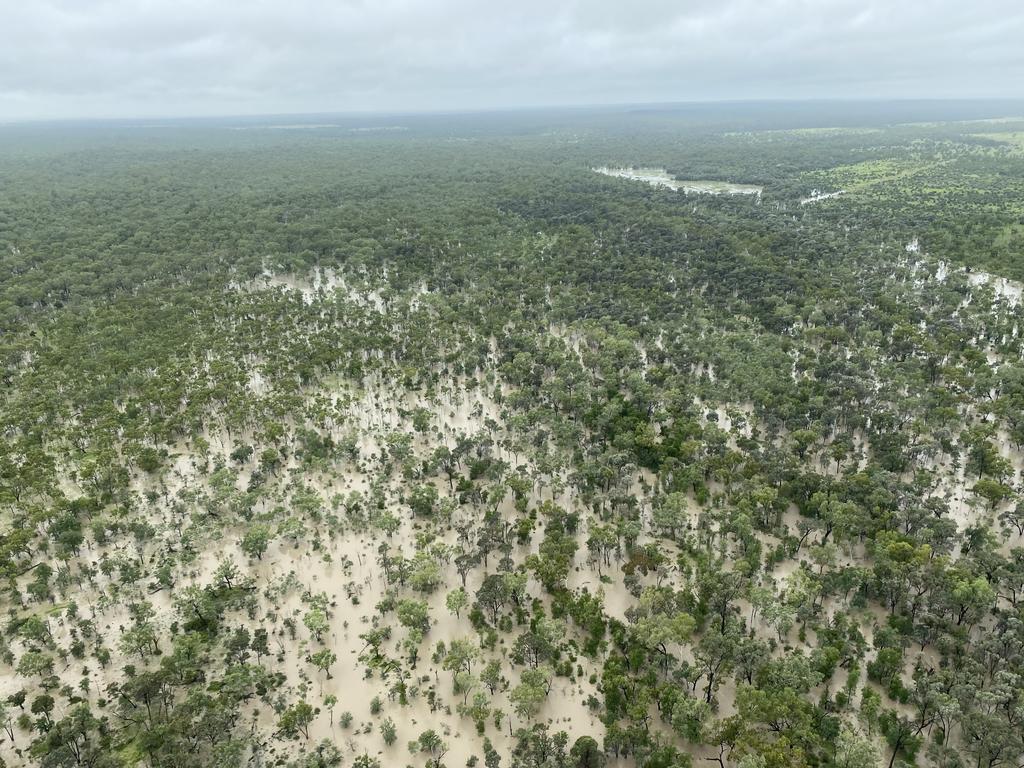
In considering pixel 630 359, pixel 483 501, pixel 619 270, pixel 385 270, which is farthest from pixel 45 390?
pixel 619 270

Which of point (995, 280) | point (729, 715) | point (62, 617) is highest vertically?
point (995, 280)

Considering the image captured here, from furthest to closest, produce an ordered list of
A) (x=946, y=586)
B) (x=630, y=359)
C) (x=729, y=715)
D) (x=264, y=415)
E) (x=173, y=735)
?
(x=630, y=359) < (x=264, y=415) < (x=946, y=586) < (x=729, y=715) < (x=173, y=735)

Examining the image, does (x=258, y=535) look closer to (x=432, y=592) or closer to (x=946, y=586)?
(x=432, y=592)

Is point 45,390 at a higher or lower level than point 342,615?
higher

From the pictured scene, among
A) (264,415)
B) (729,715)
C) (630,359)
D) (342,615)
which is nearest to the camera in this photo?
(729,715)

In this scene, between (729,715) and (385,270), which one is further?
(385,270)

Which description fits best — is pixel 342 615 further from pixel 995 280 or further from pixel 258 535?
pixel 995 280
